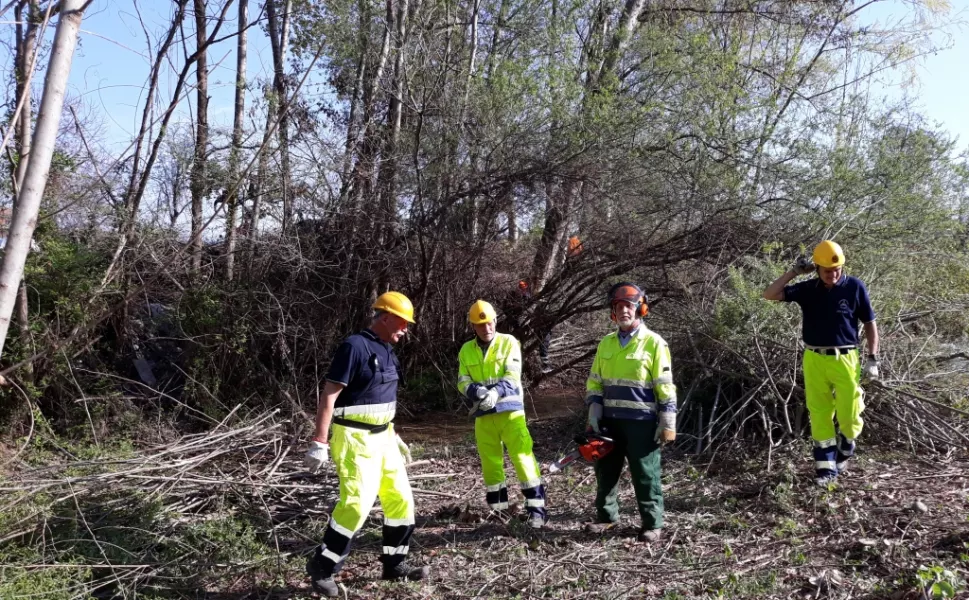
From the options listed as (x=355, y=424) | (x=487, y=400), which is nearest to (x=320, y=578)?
(x=355, y=424)

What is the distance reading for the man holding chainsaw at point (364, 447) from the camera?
379cm

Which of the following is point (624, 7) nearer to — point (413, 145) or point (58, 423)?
point (413, 145)

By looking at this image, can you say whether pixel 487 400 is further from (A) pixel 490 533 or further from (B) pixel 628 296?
(B) pixel 628 296

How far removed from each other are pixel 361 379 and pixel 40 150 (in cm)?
213

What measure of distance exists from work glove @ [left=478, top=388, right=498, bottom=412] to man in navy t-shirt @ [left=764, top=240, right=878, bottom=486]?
2447 mm

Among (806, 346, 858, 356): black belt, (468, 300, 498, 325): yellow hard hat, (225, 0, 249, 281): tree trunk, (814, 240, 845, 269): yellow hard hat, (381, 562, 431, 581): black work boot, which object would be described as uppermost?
(225, 0, 249, 281): tree trunk

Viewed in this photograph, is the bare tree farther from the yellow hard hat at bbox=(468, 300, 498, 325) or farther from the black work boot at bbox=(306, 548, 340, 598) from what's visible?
the black work boot at bbox=(306, 548, 340, 598)

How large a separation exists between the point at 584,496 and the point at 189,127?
267 inches

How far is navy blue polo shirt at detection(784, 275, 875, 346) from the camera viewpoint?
16.5 feet

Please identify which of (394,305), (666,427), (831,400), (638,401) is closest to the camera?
(394,305)

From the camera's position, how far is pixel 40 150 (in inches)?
145

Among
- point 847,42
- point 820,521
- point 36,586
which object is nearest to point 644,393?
point 820,521

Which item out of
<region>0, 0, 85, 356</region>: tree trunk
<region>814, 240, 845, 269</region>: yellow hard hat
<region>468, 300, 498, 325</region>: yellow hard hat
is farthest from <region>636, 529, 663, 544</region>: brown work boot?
<region>0, 0, 85, 356</region>: tree trunk

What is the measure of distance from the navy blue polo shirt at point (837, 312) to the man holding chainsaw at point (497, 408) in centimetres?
227
